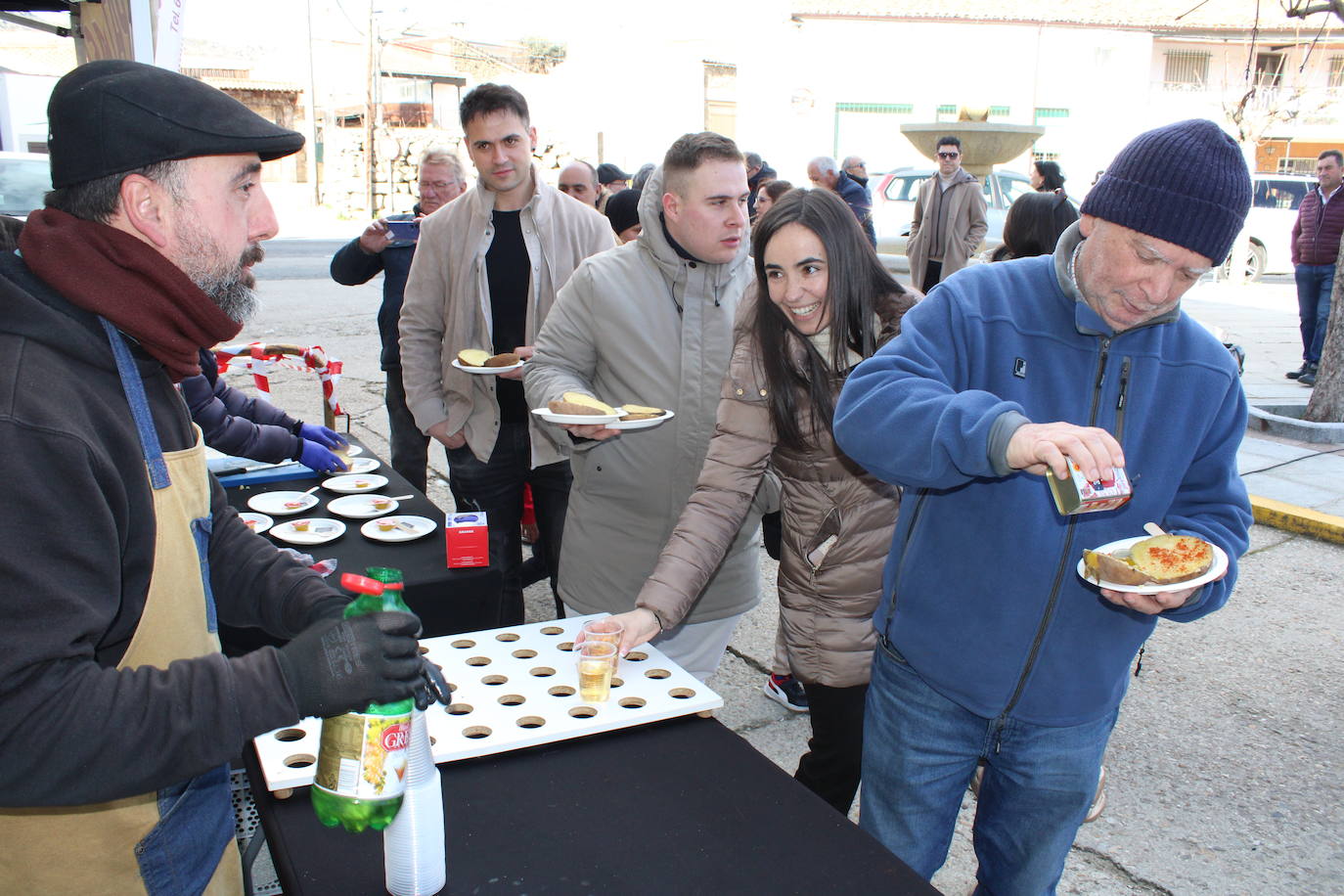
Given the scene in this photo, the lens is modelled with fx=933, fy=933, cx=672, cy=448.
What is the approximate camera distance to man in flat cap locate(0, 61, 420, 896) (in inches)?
41.6

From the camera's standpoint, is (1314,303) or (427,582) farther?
(1314,303)

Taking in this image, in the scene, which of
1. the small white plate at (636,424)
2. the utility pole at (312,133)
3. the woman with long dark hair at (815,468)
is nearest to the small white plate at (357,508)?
the small white plate at (636,424)

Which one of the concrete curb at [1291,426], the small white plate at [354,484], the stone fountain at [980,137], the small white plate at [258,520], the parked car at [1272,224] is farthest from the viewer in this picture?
the parked car at [1272,224]

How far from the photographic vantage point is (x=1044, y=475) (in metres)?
1.58

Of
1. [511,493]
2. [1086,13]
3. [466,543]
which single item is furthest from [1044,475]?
[1086,13]

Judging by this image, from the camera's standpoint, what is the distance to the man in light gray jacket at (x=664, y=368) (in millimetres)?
2664

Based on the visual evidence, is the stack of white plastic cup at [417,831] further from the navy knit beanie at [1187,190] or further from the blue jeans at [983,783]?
the navy knit beanie at [1187,190]

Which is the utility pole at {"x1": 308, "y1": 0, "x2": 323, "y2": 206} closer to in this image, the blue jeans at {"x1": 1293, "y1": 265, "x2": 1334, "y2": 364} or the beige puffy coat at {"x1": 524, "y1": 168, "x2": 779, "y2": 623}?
the blue jeans at {"x1": 1293, "y1": 265, "x2": 1334, "y2": 364}

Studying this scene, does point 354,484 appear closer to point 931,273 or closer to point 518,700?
point 518,700

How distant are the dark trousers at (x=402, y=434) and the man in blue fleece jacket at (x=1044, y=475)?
133 inches

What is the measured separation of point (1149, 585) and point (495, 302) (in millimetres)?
2708

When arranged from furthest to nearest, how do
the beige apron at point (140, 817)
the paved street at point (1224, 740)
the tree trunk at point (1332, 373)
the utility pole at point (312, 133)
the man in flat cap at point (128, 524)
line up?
1. the utility pole at point (312, 133)
2. the tree trunk at point (1332, 373)
3. the paved street at point (1224, 740)
4. the beige apron at point (140, 817)
5. the man in flat cap at point (128, 524)

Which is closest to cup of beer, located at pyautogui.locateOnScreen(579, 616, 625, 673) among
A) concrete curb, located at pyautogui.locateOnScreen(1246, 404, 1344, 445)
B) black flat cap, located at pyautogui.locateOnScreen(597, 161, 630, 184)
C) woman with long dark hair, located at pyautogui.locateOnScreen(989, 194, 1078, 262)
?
woman with long dark hair, located at pyautogui.locateOnScreen(989, 194, 1078, 262)

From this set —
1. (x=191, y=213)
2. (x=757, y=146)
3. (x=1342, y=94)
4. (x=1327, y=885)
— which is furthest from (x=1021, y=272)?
(x=1342, y=94)
